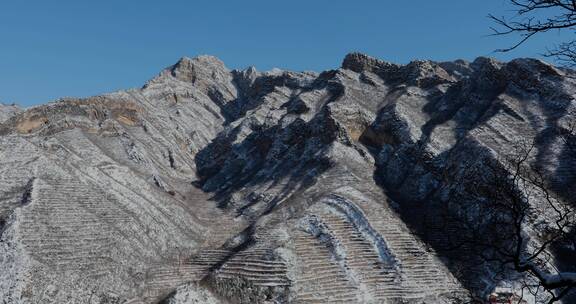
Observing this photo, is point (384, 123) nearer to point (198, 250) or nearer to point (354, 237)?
point (354, 237)

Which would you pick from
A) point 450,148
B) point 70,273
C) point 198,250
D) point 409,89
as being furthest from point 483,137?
point 70,273

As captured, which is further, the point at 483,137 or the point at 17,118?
the point at 17,118

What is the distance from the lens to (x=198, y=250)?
3369 cm

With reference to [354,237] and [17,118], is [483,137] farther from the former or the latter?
[17,118]

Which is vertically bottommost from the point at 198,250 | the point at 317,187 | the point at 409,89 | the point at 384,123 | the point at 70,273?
the point at 70,273

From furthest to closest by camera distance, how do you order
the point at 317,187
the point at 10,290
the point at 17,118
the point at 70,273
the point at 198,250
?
1. the point at 17,118
2. the point at 317,187
3. the point at 198,250
4. the point at 70,273
5. the point at 10,290

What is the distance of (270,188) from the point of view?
46.5 m

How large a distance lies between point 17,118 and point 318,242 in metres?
40.4

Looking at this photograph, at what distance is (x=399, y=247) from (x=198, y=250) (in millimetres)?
14721

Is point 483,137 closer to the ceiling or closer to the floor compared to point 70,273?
closer to the ceiling

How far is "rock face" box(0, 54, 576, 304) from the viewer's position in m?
26.5

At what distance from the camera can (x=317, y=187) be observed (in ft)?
133

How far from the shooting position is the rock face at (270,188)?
86.8ft

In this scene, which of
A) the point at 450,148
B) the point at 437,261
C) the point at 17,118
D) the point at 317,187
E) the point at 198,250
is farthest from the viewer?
the point at 17,118
